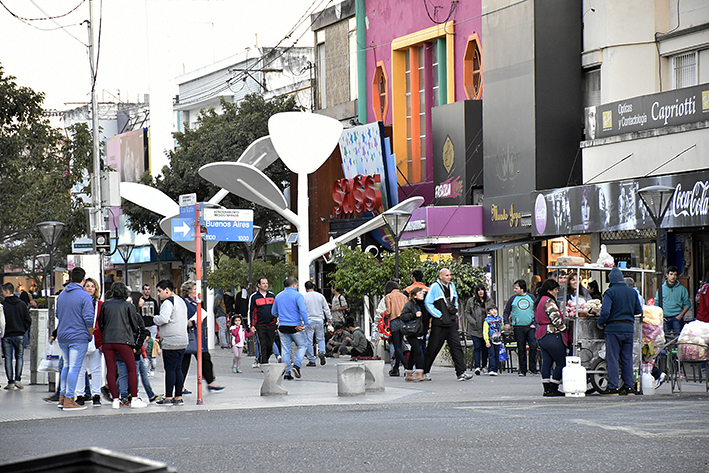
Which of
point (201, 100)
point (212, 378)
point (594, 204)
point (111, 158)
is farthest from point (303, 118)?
point (111, 158)

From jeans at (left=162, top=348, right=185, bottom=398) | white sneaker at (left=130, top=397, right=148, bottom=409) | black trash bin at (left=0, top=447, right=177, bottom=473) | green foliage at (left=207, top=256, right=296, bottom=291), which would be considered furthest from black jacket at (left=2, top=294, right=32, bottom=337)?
black trash bin at (left=0, top=447, right=177, bottom=473)

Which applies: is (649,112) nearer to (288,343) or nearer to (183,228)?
(288,343)

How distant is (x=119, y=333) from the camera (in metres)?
13.5

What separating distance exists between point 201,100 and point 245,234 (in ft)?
128

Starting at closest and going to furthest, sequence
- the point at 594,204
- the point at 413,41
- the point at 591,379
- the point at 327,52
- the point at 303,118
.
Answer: the point at 591,379 < the point at 594,204 < the point at 303,118 < the point at 413,41 < the point at 327,52

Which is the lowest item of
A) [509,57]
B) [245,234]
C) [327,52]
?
[245,234]

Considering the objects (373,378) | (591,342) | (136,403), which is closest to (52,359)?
(136,403)

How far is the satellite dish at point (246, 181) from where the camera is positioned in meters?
26.4

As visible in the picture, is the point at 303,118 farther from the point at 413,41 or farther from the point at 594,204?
the point at 594,204

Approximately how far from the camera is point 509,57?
26297mm

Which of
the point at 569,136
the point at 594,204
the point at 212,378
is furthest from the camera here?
the point at 569,136

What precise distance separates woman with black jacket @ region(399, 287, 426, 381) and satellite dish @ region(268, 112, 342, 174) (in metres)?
11.3

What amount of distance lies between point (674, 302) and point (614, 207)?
362 centimetres

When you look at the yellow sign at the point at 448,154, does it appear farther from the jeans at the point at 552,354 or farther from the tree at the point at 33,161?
the jeans at the point at 552,354
